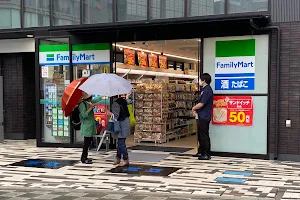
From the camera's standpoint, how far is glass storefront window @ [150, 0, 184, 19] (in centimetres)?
1025

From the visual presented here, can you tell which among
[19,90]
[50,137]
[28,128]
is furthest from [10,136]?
[50,137]

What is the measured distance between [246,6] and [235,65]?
1.34m

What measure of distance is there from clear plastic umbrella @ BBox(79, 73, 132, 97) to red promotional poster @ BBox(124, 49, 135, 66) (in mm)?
4223

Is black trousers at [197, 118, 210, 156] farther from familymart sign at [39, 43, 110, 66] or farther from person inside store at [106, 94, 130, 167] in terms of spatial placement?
familymart sign at [39, 43, 110, 66]

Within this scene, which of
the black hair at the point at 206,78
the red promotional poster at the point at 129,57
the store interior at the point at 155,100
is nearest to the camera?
the black hair at the point at 206,78

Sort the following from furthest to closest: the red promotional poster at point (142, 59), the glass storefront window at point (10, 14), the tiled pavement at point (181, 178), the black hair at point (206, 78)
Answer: the red promotional poster at point (142, 59), the glass storefront window at point (10, 14), the black hair at point (206, 78), the tiled pavement at point (181, 178)

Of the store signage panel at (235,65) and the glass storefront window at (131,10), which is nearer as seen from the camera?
the store signage panel at (235,65)

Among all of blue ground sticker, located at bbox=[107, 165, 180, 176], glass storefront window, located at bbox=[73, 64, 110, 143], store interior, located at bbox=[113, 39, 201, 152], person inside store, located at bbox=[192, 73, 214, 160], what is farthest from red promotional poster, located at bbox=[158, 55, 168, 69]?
blue ground sticker, located at bbox=[107, 165, 180, 176]

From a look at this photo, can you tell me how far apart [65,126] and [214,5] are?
5.12 meters

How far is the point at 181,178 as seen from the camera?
7.96m

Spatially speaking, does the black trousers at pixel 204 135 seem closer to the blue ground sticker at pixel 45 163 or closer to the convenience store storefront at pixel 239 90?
the convenience store storefront at pixel 239 90

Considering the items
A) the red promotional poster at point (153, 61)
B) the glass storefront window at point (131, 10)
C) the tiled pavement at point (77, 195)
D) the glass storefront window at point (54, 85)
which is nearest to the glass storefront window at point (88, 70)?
the glass storefront window at point (54, 85)

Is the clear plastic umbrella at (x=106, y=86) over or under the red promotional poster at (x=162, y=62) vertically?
under

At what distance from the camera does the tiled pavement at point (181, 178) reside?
705cm
